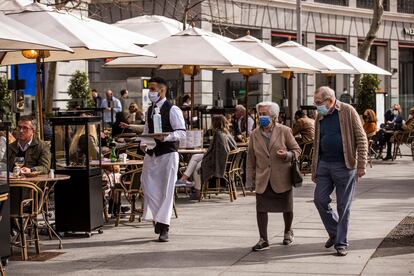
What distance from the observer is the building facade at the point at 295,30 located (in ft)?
127

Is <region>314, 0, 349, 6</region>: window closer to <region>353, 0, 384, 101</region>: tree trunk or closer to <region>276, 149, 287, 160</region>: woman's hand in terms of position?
<region>353, 0, 384, 101</region>: tree trunk

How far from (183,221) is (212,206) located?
6.83 ft

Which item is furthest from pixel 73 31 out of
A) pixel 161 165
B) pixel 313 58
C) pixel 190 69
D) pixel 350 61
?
pixel 350 61

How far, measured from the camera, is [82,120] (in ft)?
40.5

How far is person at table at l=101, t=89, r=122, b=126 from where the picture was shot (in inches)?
1115

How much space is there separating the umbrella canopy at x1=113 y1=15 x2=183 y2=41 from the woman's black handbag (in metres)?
10.9

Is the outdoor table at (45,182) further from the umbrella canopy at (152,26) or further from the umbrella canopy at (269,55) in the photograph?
the umbrella canopy at (152,26)

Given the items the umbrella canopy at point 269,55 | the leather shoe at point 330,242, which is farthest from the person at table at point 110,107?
the leather shoe at point 330,242

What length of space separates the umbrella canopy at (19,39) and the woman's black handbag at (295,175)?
9.59 ft

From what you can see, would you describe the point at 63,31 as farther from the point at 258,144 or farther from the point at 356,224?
the point at 356,224

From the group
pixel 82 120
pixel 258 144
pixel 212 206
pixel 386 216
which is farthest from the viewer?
pixel 212 206

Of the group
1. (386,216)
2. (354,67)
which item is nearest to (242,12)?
(354,67)

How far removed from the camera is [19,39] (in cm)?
1056

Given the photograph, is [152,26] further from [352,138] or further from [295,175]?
[352,138]
